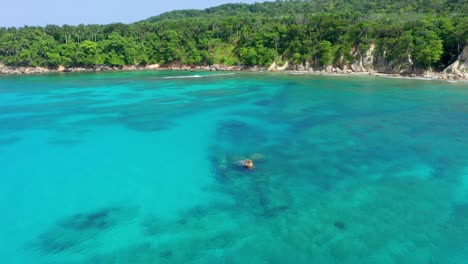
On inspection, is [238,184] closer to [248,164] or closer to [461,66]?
[248,164]

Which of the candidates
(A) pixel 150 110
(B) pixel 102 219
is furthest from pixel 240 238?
(A) pixel 150 110

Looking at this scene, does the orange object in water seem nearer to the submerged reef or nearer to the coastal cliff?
the submerged reef

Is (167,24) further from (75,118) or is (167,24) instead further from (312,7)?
(75,118)

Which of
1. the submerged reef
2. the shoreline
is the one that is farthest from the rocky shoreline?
the submerged reef

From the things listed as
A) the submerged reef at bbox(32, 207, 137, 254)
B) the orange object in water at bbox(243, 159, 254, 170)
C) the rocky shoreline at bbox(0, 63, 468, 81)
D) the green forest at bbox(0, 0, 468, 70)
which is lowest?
the submerged reef at bbox(32, 207, 137, 254)

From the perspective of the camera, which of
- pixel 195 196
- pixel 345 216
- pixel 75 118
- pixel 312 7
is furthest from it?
pixel 312 7

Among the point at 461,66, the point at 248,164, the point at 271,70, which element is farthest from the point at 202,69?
the point at 248,164

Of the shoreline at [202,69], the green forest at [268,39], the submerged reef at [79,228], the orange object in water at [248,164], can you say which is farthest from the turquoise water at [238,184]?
the green forest at [268,39]
